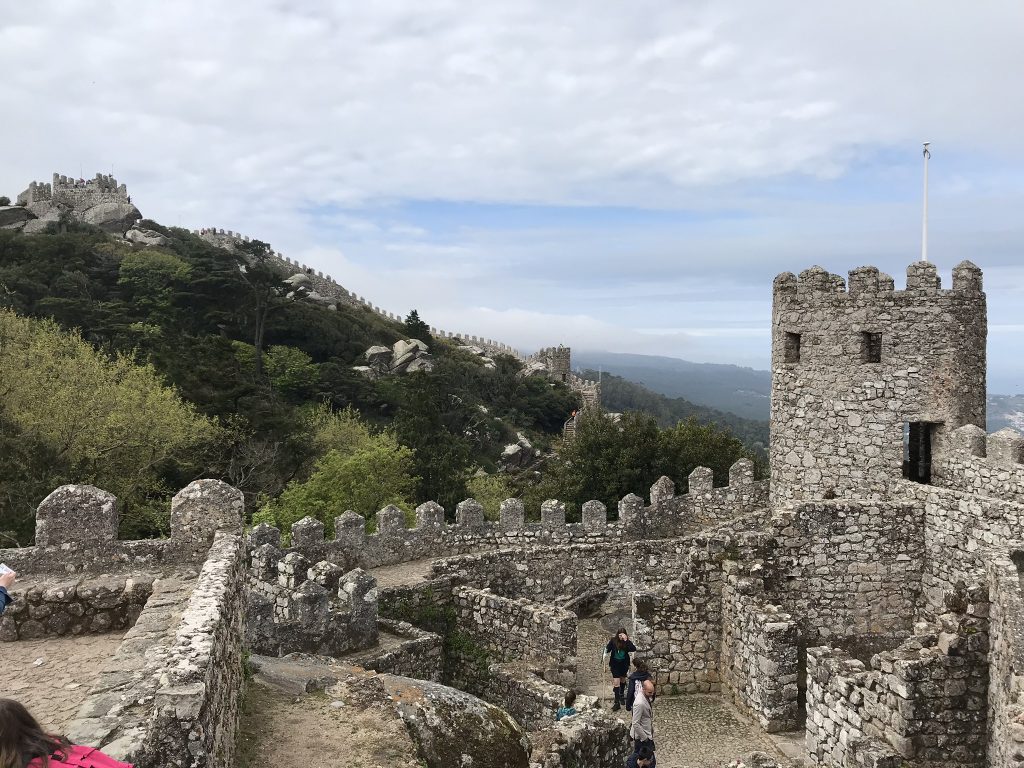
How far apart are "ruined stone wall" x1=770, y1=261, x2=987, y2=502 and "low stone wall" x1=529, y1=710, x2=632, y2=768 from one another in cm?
616

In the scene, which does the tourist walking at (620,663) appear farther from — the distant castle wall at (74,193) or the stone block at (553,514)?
the distant castle wall at (74,193)

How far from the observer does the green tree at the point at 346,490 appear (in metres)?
21.5

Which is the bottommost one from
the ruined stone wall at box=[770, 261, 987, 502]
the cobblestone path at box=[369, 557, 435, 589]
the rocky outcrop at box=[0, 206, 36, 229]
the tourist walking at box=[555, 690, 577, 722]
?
the cobblestone path at box=[369, 557, 435, 589]

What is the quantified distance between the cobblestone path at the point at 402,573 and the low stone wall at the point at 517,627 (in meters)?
2.13

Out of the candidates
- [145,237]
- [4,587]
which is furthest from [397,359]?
[4,587]

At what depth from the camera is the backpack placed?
2.58m

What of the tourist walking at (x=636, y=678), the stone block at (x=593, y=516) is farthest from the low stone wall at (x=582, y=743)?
the stone block at (x=593, y=516)

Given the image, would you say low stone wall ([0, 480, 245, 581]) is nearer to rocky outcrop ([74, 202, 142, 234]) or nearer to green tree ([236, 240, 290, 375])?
green tree ([236, 240, 290, 375])

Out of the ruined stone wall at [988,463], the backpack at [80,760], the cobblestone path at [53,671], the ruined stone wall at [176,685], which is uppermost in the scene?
the ruined stone wall at [988,463]

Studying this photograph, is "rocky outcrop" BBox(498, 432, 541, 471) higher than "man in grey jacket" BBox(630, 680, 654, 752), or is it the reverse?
"man in grey jacket" BBox(630, 680, 654, 752)

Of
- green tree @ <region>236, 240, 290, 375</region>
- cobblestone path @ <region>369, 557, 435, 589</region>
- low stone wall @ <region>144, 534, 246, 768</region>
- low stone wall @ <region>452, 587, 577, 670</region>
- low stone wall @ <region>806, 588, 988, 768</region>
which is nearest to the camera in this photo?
low stone wall @ <region>144, 534, 246, 768</region>

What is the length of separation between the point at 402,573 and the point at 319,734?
29.5 ft

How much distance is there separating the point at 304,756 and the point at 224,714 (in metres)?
0.91

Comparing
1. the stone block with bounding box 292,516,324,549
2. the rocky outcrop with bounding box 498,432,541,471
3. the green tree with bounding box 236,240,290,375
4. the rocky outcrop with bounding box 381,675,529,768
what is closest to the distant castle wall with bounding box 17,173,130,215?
the green tree with bounding box 236,240,290,375
